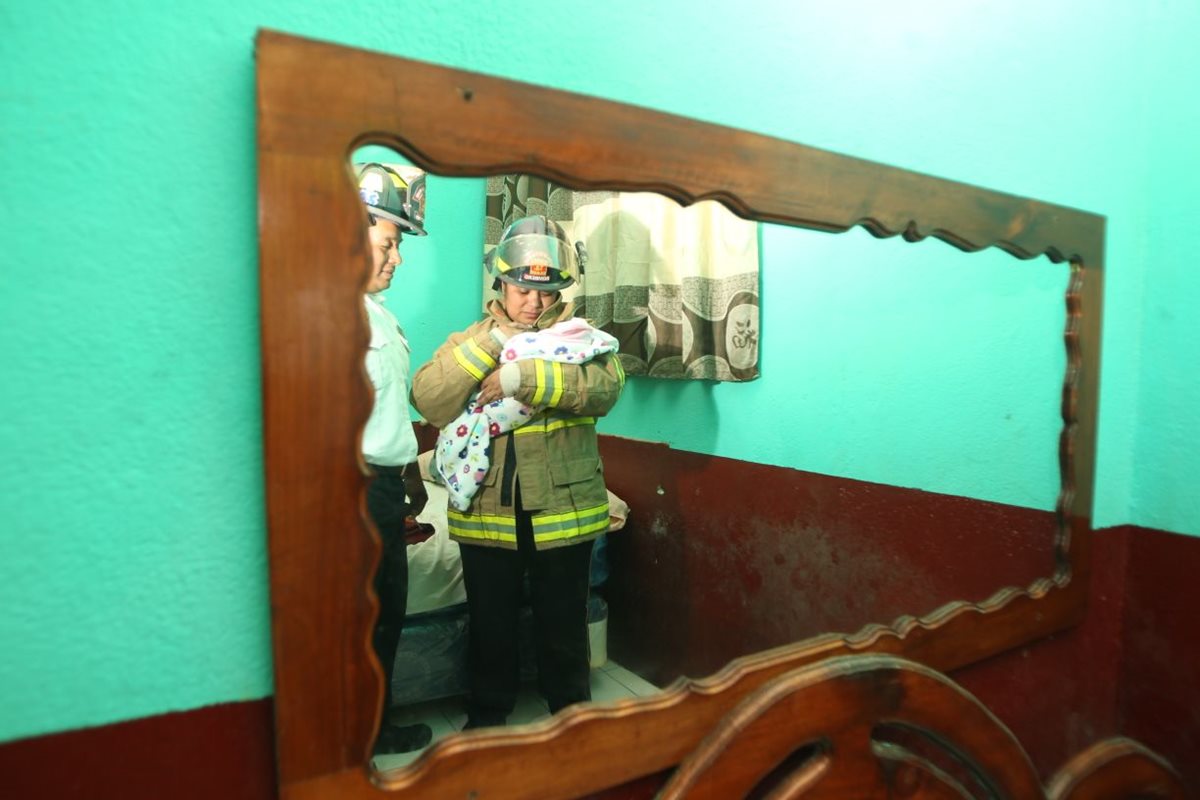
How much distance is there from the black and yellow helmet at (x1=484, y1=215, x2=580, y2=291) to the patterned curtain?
34 centimetres

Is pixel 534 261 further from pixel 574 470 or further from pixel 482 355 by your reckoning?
pixel 574 470

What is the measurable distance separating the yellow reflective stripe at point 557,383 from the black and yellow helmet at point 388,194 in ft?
1.62

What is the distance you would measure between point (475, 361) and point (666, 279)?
0.81 meters

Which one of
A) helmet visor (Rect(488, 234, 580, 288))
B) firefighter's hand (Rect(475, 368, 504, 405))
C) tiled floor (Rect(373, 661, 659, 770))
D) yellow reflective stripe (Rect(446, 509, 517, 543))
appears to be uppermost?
helmet visor (Rect(488, 234, 580, 288))

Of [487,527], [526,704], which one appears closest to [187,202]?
[487,527]

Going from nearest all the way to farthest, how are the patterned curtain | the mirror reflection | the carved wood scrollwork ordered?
1. the carved wood scrollwork
2. the mirror reflection
3. the patterned curtain

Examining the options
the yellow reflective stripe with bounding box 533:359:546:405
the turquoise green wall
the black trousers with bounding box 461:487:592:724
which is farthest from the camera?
the black trousers with bounding box 461:487:592:724

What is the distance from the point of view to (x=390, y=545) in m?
1.26

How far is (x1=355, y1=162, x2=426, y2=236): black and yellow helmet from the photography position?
1247 millimetres

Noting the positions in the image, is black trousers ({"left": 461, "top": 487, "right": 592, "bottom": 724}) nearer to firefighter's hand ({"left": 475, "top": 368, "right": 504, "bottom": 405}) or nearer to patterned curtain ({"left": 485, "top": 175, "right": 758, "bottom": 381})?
firefighter's hand ({"left": 475, "top": 368, "right": 504, "bottom": 405})

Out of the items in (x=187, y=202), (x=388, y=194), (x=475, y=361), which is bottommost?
(x=475, y=361)

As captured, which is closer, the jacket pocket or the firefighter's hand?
the firefighter's hand

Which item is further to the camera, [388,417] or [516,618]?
[516,618]

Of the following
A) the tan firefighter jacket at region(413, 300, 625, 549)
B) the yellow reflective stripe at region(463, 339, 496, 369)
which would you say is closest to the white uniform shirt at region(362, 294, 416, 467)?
the tan firefighter jacket at region(413, 300, 625, 549)
